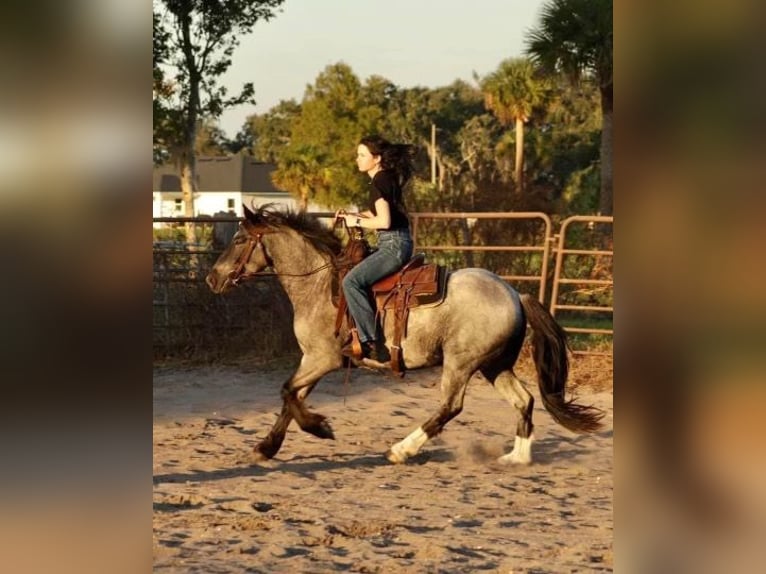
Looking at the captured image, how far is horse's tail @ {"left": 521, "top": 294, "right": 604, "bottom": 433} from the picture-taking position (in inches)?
314

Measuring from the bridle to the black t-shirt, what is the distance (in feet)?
2.29

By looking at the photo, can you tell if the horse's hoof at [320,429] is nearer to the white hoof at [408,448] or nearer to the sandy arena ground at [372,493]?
the sandy arena ground at [372,493]

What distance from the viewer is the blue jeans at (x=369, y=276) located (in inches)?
303

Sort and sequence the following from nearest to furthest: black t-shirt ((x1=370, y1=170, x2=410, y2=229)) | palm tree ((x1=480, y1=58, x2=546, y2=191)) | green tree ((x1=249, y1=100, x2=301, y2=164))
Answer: black t-shirt ((x1=370, y1=170, x2=410, y2=229))
palm tree ((x1=480, y1=58, x2=546, y2=191))
green tree ((x1=249, y1=100, x2=301, y2=164))

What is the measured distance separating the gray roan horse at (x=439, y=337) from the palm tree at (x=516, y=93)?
34737 millimetres

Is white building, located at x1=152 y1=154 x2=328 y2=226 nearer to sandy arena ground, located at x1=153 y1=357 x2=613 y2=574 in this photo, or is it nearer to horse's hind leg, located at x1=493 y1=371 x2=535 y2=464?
sandy arena ground, located at x1=153 y1=357 x2=613 y2=574

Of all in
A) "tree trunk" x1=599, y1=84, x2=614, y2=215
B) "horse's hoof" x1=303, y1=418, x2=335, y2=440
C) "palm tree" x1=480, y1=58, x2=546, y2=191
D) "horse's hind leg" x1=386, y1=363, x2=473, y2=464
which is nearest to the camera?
"horse's hind leg" x1=386, y1=363, x2=473, y2=464

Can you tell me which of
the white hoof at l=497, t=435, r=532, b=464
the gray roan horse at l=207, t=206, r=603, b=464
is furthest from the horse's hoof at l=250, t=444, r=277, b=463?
the white hoof at l=497, t=435, r=532, b=464

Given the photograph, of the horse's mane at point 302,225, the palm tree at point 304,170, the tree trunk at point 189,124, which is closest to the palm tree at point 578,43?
the tree trunk at point 189,124
